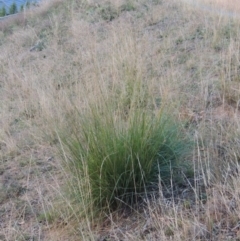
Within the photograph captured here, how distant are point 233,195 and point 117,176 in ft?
2.61

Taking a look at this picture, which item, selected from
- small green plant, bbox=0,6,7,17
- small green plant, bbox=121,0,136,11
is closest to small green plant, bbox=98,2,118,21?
small green plant, bbox=121,0,136,11

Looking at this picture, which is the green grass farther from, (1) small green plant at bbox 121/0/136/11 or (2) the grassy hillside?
(1) small green plant at bbox 121/0/136/11

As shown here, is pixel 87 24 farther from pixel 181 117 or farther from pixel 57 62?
pixel 181 117

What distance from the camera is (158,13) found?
28.5 feet

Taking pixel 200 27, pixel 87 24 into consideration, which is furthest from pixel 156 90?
pixel 87 24

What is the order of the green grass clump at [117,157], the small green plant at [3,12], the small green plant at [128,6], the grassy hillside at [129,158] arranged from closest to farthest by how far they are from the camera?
the grassy hillside at [129,158], the green grass clump at [117,157], the small green plant at [128,6], the small green plant at [3,12]

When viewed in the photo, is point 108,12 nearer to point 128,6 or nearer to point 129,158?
point 128,6

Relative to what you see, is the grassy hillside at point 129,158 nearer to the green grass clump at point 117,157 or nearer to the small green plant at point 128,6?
the green grass clump at point 117,157

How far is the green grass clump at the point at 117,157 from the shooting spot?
2.85m

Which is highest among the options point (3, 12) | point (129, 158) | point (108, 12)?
point (129, 158)

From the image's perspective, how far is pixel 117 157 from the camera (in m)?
2.83

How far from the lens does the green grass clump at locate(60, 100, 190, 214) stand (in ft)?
9.34

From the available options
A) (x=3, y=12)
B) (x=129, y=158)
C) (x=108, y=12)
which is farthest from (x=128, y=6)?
(x=3, y=12)

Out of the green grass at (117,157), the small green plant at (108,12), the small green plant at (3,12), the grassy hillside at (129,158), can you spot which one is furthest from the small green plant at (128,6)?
the small green plant at (3,12)
